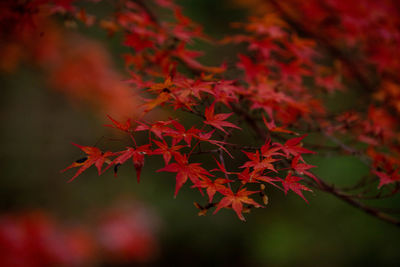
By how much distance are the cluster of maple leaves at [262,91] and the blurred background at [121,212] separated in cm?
153

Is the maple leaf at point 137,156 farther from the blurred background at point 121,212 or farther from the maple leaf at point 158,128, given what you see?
the blurred background at point 121,212

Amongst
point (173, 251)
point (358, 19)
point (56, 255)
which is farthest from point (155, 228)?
point (358, 19)

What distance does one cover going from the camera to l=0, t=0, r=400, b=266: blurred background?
3.14 metres

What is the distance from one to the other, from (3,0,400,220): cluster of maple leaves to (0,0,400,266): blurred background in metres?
1.53

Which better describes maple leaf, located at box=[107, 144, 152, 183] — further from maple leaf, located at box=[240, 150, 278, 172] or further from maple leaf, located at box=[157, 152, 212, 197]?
maple leaf, located at box=[240, 150, 278, 172]

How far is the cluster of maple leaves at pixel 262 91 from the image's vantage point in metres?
0.97

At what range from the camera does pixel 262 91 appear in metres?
1.35

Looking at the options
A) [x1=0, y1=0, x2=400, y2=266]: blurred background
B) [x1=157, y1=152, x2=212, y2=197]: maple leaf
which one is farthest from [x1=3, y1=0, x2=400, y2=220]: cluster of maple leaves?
[x1=0, y1=0, x2=400, y2=266]: blurred background

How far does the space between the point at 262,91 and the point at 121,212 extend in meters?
3.07

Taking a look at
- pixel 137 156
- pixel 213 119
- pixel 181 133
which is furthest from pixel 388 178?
pixel 137 156

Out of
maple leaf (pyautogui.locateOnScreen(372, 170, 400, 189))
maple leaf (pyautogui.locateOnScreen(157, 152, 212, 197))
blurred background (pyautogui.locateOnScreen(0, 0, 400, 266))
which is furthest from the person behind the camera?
blurred background (pyautogui.locateOnScreen(0, 0, 400, 266))

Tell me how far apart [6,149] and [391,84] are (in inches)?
211

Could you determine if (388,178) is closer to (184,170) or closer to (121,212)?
(184,170)

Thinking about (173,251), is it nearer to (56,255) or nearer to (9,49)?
(56,255)
